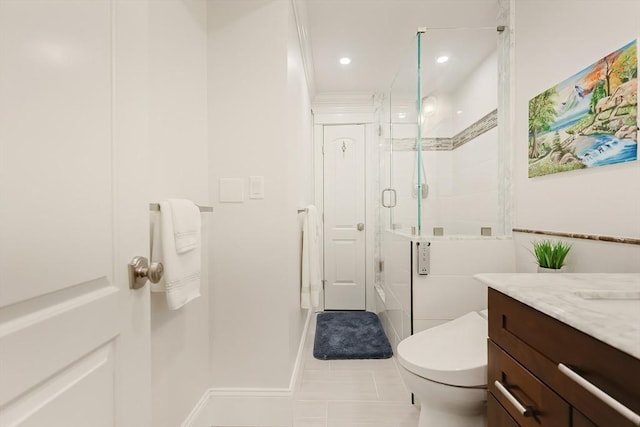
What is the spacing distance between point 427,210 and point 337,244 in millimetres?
1596

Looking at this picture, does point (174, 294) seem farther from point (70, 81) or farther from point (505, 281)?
point (505, 281)

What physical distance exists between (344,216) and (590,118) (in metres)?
2.39

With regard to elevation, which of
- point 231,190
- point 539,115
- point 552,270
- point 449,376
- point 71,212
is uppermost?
point 539,115


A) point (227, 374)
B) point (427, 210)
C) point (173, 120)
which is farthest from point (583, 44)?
point (227, 374)

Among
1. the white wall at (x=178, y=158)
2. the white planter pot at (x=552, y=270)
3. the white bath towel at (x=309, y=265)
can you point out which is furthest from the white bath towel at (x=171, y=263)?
the white planter pot at (x=552, y=270)

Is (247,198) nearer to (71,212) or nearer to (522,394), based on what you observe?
(71,212)

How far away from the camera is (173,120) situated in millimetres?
1307

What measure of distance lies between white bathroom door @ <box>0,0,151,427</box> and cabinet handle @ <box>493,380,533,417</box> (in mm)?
961

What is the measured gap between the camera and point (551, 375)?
2.32 feet

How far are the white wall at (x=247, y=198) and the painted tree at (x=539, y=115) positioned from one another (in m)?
1.34

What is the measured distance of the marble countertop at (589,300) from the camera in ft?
1.84

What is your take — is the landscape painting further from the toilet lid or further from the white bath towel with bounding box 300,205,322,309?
the white bath towel with bounding box 300,205,322,309

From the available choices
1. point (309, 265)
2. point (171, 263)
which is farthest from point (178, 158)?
point (309, 265)

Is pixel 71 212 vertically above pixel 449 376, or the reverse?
pixel 71 212
